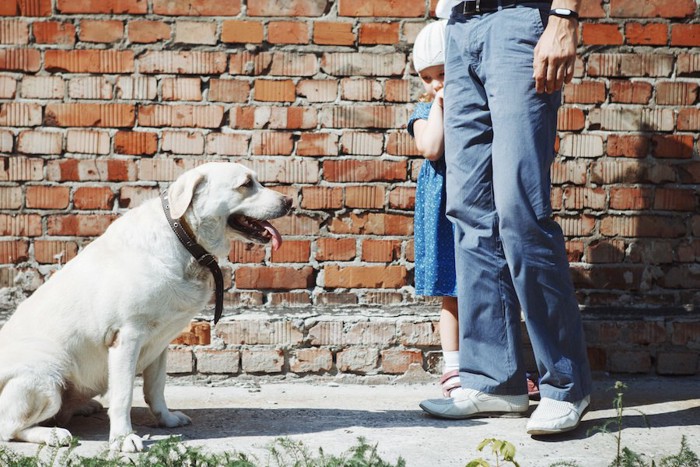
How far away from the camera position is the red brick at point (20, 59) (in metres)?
3.57

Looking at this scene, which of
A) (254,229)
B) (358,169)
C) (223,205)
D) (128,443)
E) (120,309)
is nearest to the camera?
(128,443)

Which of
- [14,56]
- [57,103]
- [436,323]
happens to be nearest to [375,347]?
[436,323]

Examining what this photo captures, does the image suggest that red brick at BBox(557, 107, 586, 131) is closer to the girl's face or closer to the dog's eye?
the girl's face

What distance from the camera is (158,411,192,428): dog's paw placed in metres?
2.90

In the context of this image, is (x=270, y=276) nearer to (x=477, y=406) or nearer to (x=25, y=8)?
(x=477, y=406)

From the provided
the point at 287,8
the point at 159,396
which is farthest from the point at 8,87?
the point at 159,396

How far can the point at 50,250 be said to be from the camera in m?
3.63

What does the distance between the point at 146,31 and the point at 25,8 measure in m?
0.55

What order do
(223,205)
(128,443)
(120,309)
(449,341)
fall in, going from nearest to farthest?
(128,443) → (120,309) → (223,205) → (449,341)

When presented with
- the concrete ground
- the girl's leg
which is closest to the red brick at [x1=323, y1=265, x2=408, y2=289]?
the girl's leg

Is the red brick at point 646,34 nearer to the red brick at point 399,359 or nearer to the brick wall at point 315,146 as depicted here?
the brick wall at point 315,146

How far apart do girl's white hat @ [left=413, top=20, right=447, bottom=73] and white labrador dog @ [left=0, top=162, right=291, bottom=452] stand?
36.3 inches

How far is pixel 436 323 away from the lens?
3652 millimetres

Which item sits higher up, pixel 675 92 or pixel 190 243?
pixel 675 92
